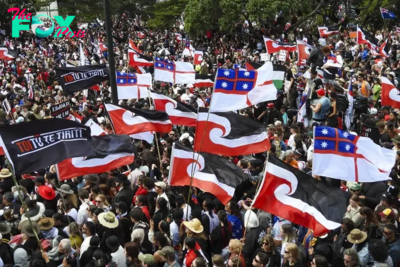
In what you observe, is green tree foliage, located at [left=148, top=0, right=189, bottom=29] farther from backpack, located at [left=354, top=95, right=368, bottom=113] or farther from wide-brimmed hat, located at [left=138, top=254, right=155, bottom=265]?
wide-brimmed hat, located at [left=138, top=254, right=155, bottom=265]

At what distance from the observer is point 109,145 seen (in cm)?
841

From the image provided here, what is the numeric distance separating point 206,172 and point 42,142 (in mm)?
2343

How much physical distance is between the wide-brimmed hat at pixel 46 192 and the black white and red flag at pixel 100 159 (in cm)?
77

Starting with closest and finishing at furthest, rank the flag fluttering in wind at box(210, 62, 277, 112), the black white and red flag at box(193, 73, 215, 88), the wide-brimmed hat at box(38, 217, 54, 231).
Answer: the wide-brimmed hat at box(38, 217, 54, 231) < the flag fluttering in wind at box(210, 62, 277, 112) < the black white and red flag at box(193, 73, 215, 88)

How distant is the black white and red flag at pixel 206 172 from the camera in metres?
7.70

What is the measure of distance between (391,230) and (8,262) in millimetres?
4756

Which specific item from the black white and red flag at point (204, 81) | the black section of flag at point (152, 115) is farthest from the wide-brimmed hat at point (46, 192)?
the black white and red flag at point (204, 81)

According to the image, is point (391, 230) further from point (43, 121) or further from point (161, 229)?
point (43, 121)

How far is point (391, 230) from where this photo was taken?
21.4 feet

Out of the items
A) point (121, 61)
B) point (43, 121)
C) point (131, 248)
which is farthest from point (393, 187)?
point (121, 61)

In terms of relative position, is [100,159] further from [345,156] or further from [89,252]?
[345,156]

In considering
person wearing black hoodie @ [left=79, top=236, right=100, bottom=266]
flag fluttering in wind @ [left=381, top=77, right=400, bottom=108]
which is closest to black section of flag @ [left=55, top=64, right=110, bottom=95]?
person wearing black hoodie @ [left=79, top=236, right=100, bottom=266]

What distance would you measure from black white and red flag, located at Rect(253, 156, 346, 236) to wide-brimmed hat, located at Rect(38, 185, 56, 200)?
3899 mm

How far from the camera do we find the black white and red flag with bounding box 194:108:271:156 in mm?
8164
